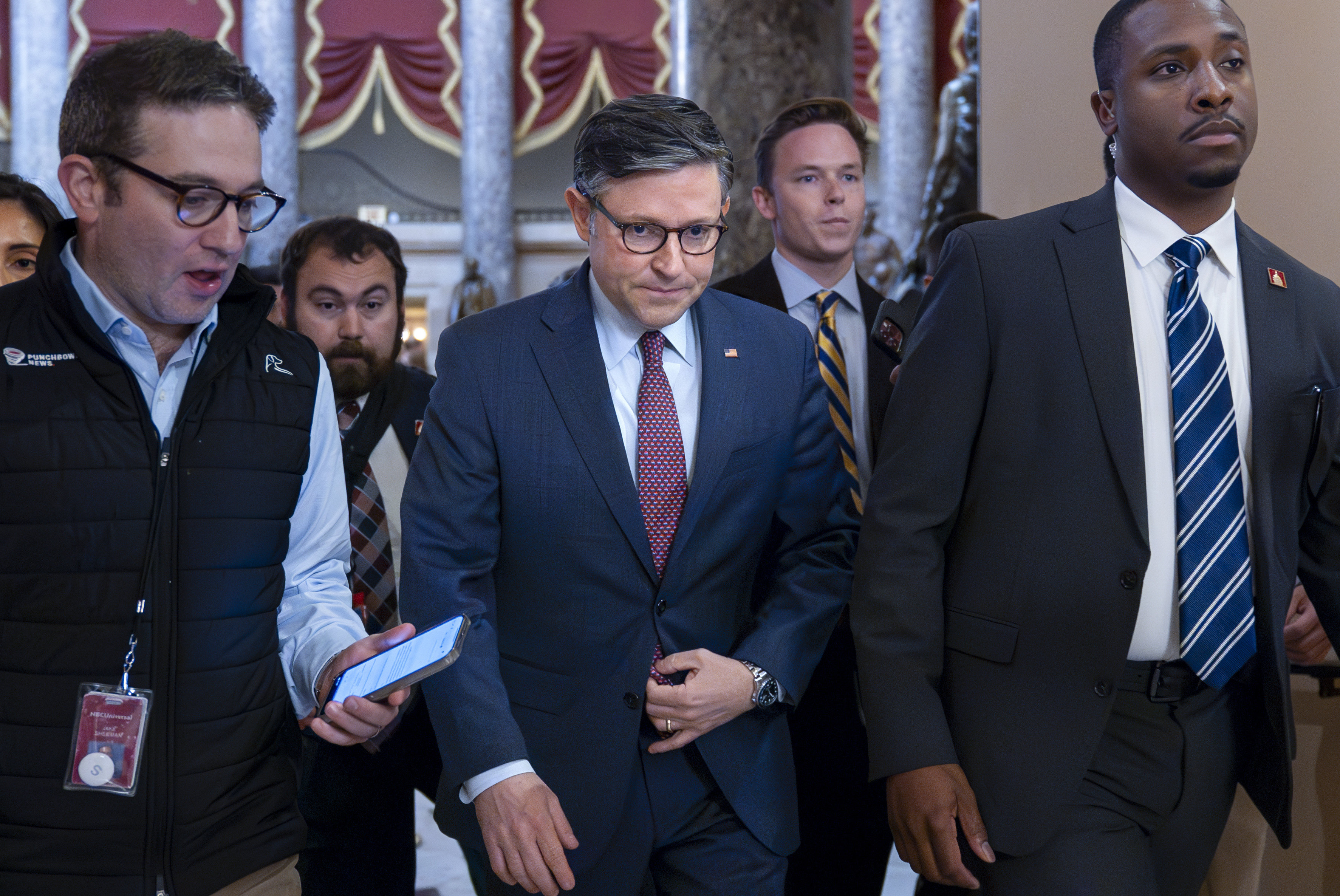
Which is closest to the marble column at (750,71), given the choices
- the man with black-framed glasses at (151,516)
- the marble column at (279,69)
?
the man with black-framed glasses at (151,516)

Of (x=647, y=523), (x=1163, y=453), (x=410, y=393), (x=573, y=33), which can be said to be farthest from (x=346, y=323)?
(x=573, y=33)

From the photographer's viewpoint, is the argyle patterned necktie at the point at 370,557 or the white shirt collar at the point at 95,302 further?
the argyle patterned necktie at the point at 370,557

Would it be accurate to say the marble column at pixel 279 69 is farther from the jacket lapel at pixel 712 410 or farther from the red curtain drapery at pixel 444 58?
the jacket lapel at pixel 712 410

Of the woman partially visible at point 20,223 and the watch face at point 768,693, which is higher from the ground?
the woman partially visible at point 20,223

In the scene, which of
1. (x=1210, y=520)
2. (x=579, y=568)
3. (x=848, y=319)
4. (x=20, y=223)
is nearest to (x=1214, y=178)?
(x=1210, y=520)

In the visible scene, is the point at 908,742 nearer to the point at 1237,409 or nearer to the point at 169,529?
the point at 1237,409

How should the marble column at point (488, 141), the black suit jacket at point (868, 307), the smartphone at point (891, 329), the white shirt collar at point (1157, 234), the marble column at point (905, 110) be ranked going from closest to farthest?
1. the white shirt collar at point (1157, 234)
2. the smartphone at point (891, 329)
3. the black suit jacket at point (868, 307)
4. the marble column at point (905, 110)
5. the marble column at point (488, 141)

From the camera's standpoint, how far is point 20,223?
2746 millimetres

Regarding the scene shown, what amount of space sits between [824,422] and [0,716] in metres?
1.35

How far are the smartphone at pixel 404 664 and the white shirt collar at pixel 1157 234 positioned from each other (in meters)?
1.17

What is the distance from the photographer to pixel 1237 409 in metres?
1.89

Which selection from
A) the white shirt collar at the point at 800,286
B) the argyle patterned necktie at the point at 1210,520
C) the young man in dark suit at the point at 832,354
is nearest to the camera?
the argyle patterned necktie at the point at 1210,520

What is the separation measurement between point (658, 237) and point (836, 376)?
108cm

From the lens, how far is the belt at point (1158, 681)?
71.9 inches
